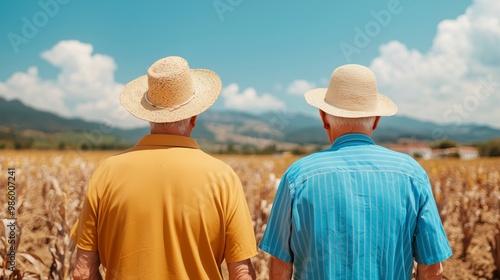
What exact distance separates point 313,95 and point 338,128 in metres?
0.32

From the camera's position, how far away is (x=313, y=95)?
2.44 m

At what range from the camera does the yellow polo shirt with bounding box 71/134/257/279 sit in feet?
6.43

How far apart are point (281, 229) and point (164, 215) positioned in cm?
58

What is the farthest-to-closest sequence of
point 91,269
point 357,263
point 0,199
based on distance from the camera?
point 0,199, point 91,269, point 357,263

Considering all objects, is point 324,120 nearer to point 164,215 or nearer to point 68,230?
point 164,215

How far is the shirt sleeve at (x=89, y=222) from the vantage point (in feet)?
6.67

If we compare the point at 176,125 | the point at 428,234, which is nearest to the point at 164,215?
the point at 176,125

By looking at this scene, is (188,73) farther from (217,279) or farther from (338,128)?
(217,279)

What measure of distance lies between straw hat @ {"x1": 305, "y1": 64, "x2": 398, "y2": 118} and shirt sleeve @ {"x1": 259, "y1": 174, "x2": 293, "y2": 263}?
0.47 m

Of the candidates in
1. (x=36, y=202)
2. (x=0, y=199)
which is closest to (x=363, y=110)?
(x=0, y=199)

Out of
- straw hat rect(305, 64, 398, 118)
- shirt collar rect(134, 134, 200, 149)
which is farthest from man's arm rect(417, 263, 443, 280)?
shirt collar rect(134, 134, 200, 149)

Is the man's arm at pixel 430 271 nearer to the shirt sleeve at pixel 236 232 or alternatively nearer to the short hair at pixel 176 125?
the shirt sleeve at pixel 236 232

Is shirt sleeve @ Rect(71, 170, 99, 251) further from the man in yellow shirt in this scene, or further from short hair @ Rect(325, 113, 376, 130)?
short hair @ Rect(325, 113, 376, 130)

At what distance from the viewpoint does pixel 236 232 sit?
2.03 metres
